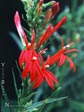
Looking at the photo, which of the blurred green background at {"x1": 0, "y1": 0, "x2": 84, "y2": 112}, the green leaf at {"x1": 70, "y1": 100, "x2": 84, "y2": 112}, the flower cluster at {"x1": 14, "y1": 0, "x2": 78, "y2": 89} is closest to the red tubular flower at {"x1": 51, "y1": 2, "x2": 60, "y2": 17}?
the flower cluster at {"x1": 14, "y1": 0, "x2": 78, "y2": 89}

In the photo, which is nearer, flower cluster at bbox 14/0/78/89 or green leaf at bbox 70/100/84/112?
flower cluster at bbox 14/0/78/89

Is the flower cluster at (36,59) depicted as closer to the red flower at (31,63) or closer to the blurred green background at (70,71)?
the red flower at (31,63)

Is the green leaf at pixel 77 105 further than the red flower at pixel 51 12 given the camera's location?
Yes

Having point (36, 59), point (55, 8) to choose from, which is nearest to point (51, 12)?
point (55, 8)

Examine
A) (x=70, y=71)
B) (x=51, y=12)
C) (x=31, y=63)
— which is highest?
(x=70, y=71)

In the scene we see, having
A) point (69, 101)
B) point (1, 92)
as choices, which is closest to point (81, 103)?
point (69, 101)

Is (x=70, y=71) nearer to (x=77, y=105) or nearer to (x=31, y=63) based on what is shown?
(x=77, y=105)

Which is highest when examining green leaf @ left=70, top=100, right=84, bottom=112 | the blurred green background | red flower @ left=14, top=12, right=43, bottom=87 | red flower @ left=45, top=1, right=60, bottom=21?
the blurred green background

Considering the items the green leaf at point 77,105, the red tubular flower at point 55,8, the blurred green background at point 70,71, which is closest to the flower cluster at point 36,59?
the red tubular flower at point 55,8

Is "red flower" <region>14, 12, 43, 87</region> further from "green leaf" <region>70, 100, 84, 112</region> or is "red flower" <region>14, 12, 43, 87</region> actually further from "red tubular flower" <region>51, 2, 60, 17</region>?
"green leaf" <region>70, 100, 84, 112</region>

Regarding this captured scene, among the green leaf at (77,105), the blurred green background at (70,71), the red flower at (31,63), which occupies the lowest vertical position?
the red flower at (31,63)

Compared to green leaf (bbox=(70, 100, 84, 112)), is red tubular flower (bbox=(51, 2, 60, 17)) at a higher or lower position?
lower
